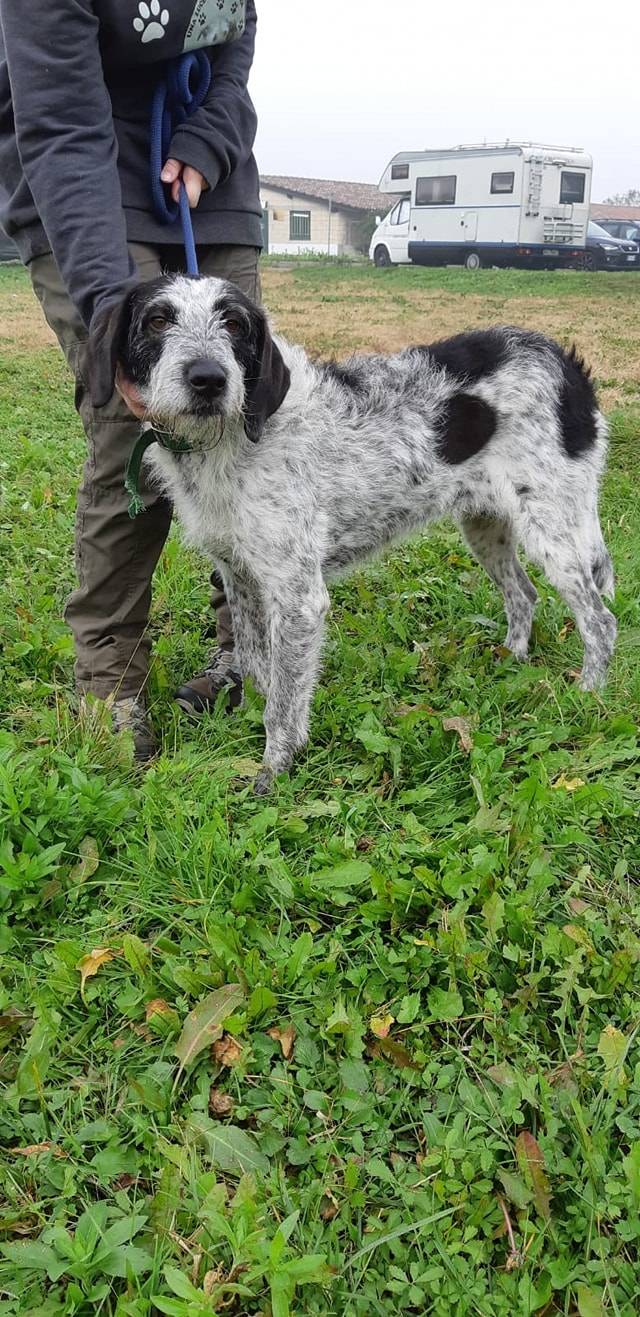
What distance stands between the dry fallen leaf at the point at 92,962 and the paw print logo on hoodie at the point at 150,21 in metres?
2.52

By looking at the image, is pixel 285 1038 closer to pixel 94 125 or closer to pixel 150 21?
pixel 94 125

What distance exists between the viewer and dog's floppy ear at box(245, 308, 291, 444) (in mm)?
2988

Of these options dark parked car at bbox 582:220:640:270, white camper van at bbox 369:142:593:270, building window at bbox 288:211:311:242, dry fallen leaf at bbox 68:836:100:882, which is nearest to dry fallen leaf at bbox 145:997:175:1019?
dry fallen leaf at bbox 68:836:100:882

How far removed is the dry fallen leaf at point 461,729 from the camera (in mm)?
3217

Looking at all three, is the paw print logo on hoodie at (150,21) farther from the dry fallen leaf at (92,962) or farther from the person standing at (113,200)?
the dry fallen leaf at (92,962)

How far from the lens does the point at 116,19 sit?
2787 millimetres

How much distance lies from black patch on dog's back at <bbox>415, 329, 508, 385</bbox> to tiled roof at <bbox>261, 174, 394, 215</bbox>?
53.4 m

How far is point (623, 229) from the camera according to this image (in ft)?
115

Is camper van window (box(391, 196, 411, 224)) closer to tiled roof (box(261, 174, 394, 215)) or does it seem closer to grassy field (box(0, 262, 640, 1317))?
tiled roof (box(261, 174, 394, 215))

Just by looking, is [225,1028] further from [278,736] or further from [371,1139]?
[278,736]

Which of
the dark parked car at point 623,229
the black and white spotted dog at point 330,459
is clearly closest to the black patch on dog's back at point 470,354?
the black and white spotted dog at point 330,459

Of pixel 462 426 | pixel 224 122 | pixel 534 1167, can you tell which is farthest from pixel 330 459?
pixel 534 1167

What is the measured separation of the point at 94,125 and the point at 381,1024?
2520mm

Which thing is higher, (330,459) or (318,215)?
(318,215)
